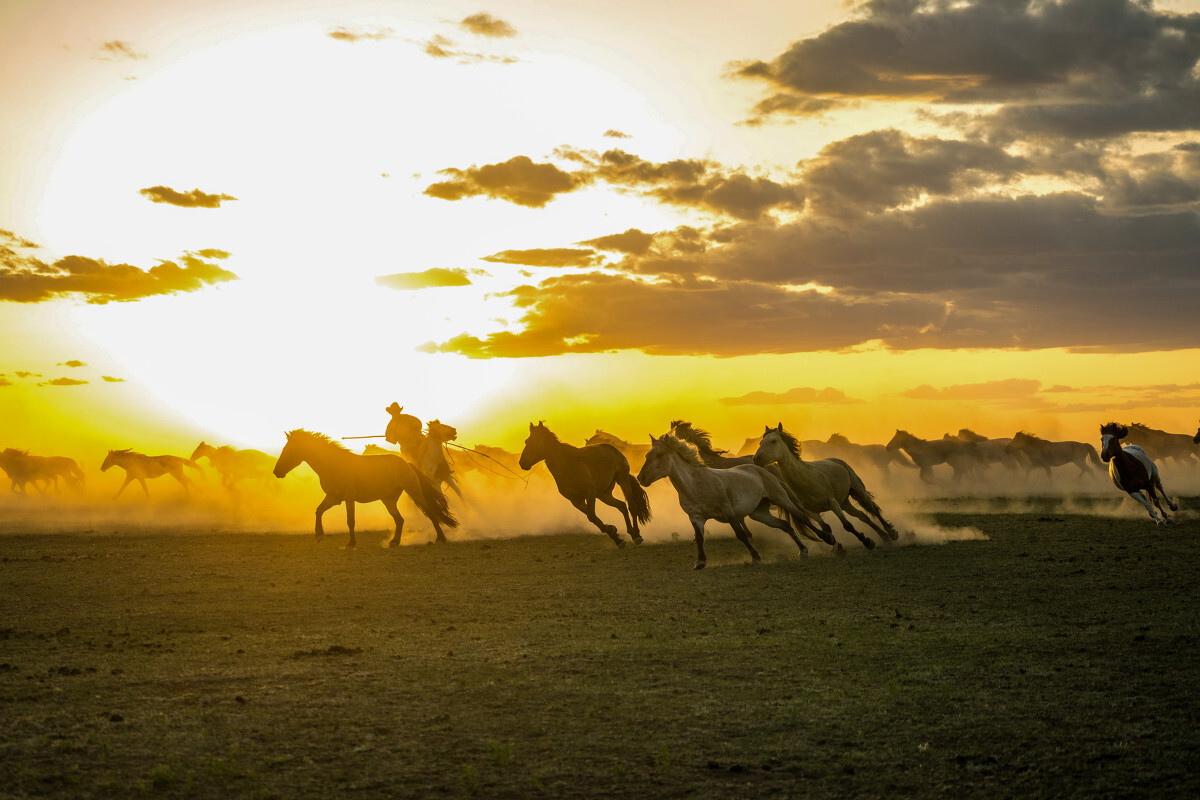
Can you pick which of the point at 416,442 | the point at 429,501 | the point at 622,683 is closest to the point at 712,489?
the point at 429,501

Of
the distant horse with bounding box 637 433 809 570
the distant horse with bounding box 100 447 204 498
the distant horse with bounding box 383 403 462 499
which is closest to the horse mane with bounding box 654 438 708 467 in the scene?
the distant horse with bounding box 637 433 809 570

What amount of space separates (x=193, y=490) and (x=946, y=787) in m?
47.3

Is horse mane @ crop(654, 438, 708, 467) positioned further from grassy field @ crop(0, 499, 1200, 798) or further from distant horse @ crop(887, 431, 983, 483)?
distant horse @ crop(887, 431, 983, 483)

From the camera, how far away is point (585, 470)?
23734 millimetres

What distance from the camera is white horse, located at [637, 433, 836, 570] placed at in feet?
58.7

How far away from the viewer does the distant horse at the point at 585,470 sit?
2373cm

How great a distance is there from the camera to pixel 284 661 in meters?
9.95

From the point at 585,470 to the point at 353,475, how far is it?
539 cm

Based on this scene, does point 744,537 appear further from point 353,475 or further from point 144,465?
point 144,465

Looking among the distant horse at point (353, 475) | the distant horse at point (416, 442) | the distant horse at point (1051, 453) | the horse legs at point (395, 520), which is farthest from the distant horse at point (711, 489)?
the distant horse at point (1051, 453)

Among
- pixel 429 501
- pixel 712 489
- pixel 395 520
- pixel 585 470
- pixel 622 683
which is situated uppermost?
pixel 585 470

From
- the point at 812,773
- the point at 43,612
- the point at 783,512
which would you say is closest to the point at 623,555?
the point at 783,512

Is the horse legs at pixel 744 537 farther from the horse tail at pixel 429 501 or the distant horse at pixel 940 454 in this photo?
the distant horse at pixel 940 454

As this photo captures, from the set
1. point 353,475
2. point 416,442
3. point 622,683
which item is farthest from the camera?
point 416,442
